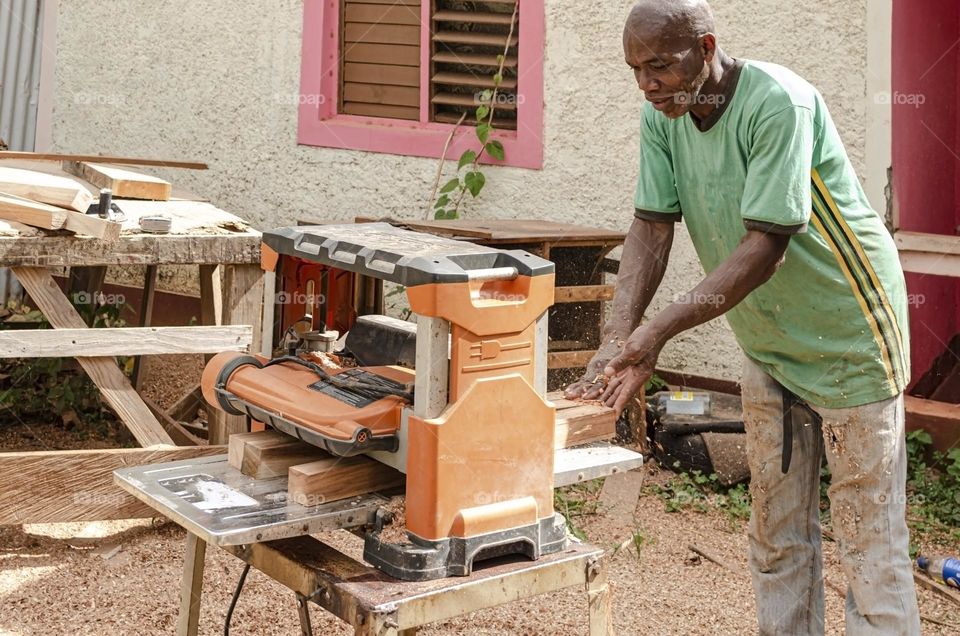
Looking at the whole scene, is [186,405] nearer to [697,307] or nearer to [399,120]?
[399,120]

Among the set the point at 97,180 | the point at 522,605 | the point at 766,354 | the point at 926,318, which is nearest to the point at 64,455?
the point at 97,180

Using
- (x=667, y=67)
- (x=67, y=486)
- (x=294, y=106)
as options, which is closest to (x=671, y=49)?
(x=667, y=67)

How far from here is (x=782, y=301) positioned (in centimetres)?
350

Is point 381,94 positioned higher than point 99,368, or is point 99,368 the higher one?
point 381,94

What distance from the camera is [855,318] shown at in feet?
11.3

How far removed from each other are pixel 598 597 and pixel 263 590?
2.26 meters

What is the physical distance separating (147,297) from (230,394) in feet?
12.7

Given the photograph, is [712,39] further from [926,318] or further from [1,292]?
[1,292]

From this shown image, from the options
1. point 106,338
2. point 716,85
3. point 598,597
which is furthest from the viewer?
point 106,338

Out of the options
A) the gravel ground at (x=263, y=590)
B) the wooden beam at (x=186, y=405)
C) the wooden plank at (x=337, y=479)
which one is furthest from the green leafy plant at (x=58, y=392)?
the wooden plank at (x=337, y=479)

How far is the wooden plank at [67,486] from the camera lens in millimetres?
4797

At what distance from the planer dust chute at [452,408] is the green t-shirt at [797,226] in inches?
32.1

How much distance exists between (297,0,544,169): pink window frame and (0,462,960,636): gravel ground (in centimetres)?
250

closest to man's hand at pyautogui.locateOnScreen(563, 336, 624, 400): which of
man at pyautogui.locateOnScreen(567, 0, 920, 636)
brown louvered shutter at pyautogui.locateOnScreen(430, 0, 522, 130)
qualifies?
man at pyautogui.locateOnScreen(567, 0, 920, 636)
